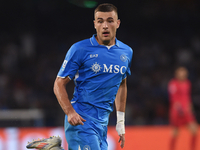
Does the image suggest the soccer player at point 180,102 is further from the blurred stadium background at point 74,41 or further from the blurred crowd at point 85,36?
the blurred crowd at point 85,36

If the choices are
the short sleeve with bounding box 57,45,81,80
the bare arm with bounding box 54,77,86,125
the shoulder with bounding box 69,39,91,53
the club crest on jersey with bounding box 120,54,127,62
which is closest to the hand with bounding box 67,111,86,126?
the bare arm with bounding box 54,77,86,125

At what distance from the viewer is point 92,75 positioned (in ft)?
9.43

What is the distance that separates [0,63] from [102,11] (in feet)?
30.6

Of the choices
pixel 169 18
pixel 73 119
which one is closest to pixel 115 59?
pixel 73 119

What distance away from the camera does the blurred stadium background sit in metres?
9.75

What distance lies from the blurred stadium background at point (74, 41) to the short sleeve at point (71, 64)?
5.21 meters

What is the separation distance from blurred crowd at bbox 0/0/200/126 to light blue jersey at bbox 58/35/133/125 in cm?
553

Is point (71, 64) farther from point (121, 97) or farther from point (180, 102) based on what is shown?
point (180, 102)

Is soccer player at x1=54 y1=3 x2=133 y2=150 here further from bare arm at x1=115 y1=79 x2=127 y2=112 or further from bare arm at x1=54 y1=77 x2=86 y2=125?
bare arm at x1=115 y1=79 x2=127 y2=112

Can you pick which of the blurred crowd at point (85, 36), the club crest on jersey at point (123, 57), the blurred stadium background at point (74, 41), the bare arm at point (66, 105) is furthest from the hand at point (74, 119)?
the blurred crowd at point (85, 36)

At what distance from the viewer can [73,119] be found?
267 cm

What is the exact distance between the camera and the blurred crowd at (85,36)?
10328mm

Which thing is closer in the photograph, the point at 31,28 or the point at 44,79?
the point at 44,79

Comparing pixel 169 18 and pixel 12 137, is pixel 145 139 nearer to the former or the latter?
pixel 12 137
